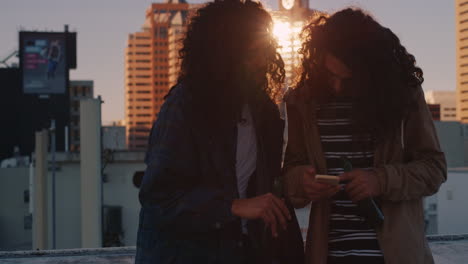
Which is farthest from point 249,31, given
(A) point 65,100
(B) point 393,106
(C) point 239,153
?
(A) point 65,100

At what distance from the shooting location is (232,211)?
1895mm

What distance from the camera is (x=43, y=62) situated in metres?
68.2

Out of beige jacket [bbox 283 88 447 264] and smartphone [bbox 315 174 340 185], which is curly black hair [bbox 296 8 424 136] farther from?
smartphone [bbox 315 174 340 185]

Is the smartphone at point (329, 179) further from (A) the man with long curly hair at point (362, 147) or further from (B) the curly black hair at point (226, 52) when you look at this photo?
(B) the curly black hair at point (226, 52)

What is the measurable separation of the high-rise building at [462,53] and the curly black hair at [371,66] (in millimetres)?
134546

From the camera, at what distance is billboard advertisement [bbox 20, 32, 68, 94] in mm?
69188

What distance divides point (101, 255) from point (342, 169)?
3.00 m

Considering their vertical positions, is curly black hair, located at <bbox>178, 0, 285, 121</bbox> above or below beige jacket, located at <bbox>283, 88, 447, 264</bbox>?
above

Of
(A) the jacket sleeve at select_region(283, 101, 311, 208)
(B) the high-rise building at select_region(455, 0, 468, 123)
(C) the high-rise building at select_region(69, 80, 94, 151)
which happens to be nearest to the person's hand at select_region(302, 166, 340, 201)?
(A) the jacket sleeve at select_region(283, 101, 311, 208)

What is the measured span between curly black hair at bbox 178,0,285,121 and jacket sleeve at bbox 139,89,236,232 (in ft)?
0.41

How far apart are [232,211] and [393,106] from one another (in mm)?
598

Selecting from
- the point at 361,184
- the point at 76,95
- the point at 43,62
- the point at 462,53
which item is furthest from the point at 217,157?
the point at 462,53

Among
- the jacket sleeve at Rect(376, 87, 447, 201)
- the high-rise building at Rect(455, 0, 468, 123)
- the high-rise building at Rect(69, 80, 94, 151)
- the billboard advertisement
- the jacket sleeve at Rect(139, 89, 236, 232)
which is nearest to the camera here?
the jacket sleeve at Rect(139, 89, 236, 232)

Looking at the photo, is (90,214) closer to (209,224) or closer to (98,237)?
(98,237)
